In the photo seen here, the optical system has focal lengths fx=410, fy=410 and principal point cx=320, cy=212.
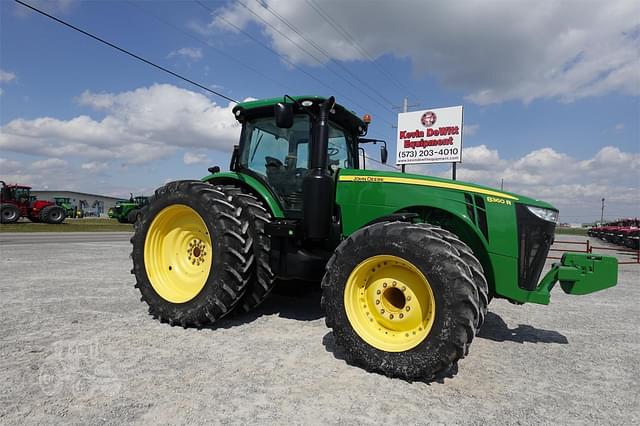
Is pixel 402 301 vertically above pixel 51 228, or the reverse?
A: pixel 402 301

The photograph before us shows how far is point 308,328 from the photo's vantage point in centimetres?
435

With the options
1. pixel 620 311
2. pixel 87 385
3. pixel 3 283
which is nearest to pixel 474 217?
pixel 87 385

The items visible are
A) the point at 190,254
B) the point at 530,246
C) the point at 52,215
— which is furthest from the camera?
the point at 52,215

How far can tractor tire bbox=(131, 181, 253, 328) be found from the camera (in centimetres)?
416

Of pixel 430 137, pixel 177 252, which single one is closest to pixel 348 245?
pixel 177 252

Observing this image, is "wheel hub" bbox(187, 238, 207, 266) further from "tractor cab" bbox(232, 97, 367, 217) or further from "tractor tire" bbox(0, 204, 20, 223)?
"tractor tire" bbox(0, 204, 20, 223)

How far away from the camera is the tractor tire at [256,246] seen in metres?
4.31

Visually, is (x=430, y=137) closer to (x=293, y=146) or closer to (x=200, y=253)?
(x=293, y=146)

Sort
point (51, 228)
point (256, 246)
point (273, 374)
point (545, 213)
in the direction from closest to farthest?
point (273, 374), point (545, 213), point (256, 246), point (51, 228)

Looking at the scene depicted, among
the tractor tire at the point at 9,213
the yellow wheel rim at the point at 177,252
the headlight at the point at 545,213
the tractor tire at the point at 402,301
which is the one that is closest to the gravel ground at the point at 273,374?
the tractor tire at the point at 402,301

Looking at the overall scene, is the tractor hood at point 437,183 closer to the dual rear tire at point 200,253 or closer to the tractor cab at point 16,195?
the dual rear tire at point 200,253

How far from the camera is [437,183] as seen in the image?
3.89 meters

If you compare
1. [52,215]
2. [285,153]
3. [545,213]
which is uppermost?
[285,153]

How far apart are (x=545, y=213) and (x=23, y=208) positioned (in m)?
30.8
